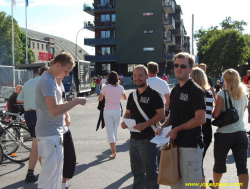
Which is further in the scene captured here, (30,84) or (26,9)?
(26,9)

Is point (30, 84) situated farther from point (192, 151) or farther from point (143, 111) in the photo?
point (192, 151)

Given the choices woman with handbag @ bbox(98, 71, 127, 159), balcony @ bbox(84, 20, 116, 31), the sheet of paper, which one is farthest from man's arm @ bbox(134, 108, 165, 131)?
balcony @ bbox(84, 20, 116, 31)

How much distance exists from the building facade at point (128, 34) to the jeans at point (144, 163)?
4783 centimetres

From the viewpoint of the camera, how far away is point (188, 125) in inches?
126

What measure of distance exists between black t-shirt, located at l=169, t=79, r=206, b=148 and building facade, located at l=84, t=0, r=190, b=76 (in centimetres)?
4838

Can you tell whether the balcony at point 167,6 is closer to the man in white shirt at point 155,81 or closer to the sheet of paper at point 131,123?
the man in white shirt at point 155,81

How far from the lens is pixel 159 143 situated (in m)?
3.29

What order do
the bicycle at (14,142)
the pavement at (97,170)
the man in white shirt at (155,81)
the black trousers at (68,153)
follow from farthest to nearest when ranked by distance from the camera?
the bicycle at (14,142) → the man in white shirt at (155,81) → the pavement at (97,170) → the black trousers at (68,153)

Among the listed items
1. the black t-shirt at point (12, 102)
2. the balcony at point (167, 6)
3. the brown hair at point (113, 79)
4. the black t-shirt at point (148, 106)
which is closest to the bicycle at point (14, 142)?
the black t-shirt at point (12, 102)

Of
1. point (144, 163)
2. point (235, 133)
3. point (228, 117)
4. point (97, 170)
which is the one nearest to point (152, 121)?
point (144, 163)

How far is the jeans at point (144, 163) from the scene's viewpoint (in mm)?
3922

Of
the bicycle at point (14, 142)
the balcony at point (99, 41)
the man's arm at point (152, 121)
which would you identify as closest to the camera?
the man's arm at point (152, 121)

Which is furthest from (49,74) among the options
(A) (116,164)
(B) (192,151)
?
(A) (116,164)

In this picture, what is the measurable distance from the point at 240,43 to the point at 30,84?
157 feet
